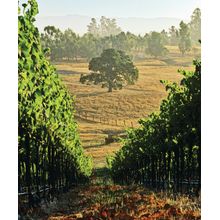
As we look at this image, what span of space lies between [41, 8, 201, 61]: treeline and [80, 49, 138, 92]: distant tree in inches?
4.5

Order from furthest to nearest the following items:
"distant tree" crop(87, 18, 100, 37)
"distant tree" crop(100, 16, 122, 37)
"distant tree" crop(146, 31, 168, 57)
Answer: "distant tree" crop(146, 31, 168, 57) < "distant tree" crop(87, 18, 100, 37) < "distant tree" crop(100, 16, 122, 37)

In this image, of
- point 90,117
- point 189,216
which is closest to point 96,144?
point 90,117

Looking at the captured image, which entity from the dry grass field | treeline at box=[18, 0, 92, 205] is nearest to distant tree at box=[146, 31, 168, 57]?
the dry grass field

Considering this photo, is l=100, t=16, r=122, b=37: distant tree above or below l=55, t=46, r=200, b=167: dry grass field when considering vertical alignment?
above

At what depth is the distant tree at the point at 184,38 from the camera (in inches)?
269

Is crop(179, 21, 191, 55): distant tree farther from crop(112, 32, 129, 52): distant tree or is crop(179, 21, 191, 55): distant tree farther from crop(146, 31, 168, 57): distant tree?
crop(112, 32, 129, 52): distant tree

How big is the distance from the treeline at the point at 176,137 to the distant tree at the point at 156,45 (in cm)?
64

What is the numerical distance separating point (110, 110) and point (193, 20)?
2.10 m

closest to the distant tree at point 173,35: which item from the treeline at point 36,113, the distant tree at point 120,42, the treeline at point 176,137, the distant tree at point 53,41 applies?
the treeline at point 176,137

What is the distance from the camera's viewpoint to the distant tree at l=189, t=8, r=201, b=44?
612cm

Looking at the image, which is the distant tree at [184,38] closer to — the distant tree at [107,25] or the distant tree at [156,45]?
the distant tree at [156,45]

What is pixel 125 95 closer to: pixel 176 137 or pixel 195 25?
pixel 176 137

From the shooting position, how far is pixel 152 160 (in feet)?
33.1

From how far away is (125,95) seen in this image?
842 centimetres
